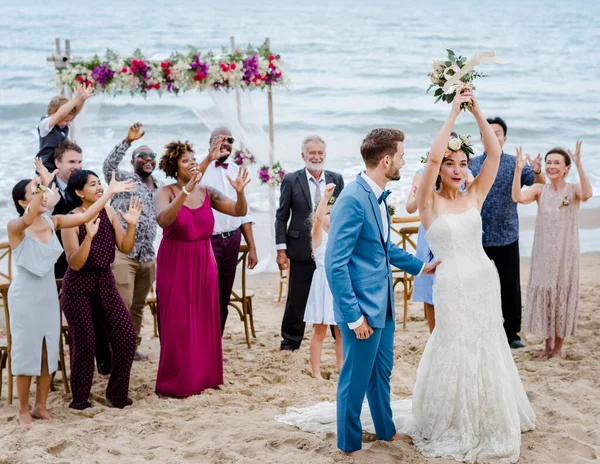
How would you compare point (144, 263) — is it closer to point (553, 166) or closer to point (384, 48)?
point (553, 166)

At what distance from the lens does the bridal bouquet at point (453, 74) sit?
14.6ft

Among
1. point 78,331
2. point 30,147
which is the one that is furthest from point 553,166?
point 30,147

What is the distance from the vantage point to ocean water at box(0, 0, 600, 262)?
821 inches

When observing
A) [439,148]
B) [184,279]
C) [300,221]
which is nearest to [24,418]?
[184,279]

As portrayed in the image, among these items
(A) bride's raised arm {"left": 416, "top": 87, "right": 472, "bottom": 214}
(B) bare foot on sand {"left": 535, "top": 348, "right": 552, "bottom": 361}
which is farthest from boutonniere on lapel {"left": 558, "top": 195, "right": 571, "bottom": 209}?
(A) bride's raised arm {"left": 416, "top": 87, "right": 472, "bottom": 214}

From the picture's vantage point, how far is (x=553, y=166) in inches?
259

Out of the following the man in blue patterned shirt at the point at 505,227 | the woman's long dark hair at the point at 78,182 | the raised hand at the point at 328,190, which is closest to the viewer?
the raised hand at the point at 328,190

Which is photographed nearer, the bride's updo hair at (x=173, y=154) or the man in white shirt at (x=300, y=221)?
the bride's updo hair at (x=173, y=154)

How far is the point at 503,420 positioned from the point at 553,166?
2.67 m

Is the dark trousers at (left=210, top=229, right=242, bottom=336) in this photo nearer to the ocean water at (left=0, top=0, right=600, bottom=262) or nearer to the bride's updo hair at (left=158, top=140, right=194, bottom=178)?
the bride's updo hair at (left=158, top=140, right=194, bottom=178)

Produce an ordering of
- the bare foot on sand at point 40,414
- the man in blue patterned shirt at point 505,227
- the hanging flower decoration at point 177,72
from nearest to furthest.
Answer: the bare foot on sand at point 40,414, the man in blue patterned shirt at point 505,227, the hanging flower decoration at point 177,72

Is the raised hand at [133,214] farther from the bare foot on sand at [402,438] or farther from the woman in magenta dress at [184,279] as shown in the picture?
the bare foot on sand at [402,438]

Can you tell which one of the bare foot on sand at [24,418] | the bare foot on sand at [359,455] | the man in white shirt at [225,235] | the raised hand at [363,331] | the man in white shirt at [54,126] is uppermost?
the man in white shirt at [54,126]

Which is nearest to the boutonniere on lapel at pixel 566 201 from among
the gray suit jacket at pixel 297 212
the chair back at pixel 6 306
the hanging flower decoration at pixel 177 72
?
the gray suit jacket at pixel 297 212
